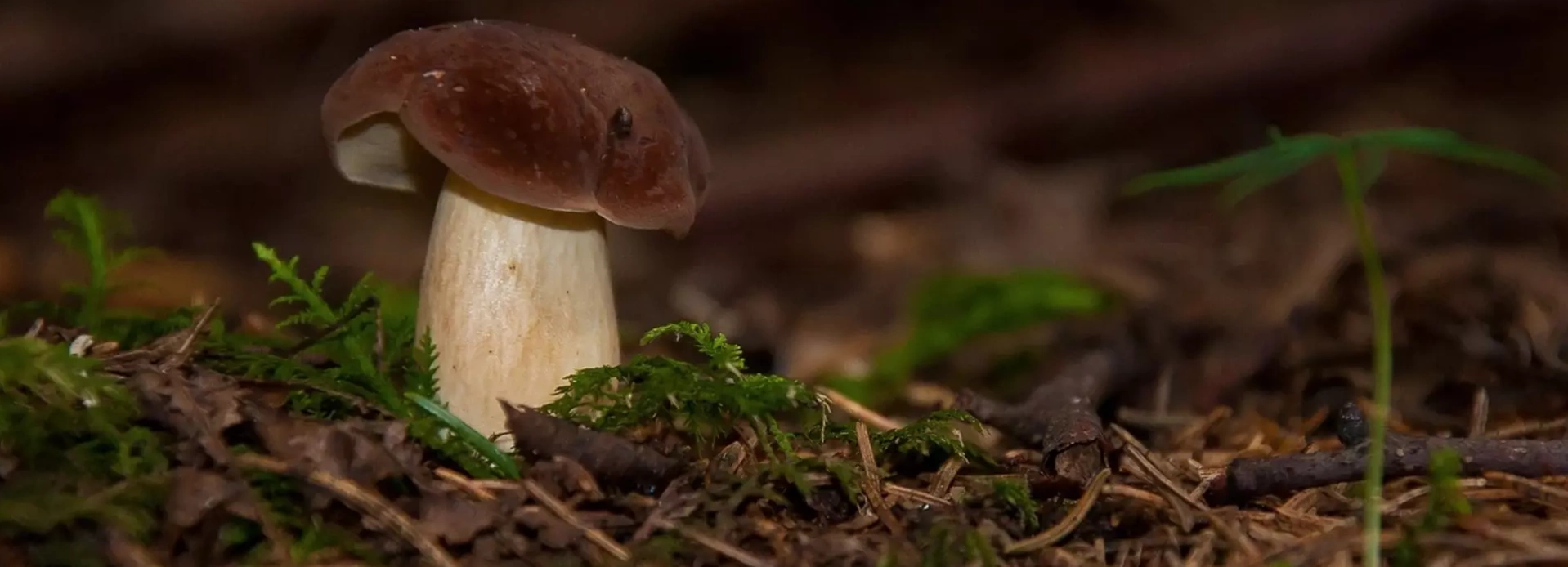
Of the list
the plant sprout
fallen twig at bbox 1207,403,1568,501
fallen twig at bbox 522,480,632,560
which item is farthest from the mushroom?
fallen twig at bbox 1207,403,1568,501

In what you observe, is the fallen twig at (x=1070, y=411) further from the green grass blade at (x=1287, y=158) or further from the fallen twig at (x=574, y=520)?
the fallen twig at (x=574, y=520)

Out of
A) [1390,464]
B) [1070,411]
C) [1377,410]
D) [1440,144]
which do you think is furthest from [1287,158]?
[1070,411]

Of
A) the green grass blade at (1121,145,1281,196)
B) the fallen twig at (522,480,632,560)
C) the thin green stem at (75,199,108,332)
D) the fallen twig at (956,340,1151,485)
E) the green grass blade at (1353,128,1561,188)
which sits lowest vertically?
the fallen twig at (522,480,632,560)

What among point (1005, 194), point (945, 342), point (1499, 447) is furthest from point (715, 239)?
point (1499, 447)

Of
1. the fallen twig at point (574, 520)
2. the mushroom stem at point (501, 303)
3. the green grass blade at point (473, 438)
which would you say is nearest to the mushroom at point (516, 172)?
the mushroom stem at point (501, 303)

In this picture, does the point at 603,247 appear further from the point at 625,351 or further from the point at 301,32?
the point at 301,32

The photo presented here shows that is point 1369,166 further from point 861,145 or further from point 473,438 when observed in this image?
point 861,145

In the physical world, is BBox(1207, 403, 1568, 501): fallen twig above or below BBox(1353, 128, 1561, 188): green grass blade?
below

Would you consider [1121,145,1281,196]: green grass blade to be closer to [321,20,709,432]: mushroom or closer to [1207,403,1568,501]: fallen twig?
[1207,403,1568,501]: fallen twig
